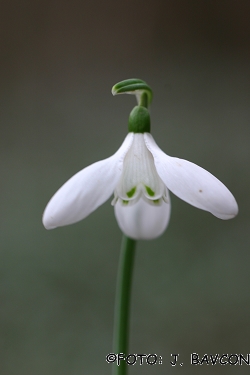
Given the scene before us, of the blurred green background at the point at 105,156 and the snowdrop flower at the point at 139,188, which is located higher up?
the blurred green background at the point at 105,156

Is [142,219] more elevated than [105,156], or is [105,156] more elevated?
[105,156]

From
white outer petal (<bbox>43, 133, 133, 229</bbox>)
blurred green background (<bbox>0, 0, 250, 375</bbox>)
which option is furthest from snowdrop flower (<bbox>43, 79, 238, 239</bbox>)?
blurred green background (<bbox>0, 0, 250, 375</bbox>)

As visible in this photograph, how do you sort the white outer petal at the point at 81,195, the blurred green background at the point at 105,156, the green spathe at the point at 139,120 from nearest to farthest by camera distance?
1. the white outer petal at the point at 81,195
2. the green spathe at the point at 139,120
3. the blurred green background at the point at 105,156

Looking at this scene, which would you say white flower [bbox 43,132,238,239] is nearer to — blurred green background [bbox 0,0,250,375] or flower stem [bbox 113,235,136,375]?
flower stem [bbox 113,235,136,375]

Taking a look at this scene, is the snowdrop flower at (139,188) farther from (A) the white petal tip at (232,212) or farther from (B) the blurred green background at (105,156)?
(B) the blurred green background at (105,156)

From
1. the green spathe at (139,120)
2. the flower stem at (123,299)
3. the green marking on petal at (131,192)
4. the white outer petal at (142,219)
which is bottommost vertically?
the flower stem at (123,299)

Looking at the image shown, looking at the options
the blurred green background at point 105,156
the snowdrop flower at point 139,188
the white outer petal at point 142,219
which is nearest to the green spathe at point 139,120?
the snowdrop flower at point 139,188

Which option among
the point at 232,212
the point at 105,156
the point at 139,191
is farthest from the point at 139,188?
the point at 105,156

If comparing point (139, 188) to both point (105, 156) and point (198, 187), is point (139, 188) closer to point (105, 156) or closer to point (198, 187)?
point (198, 187)
